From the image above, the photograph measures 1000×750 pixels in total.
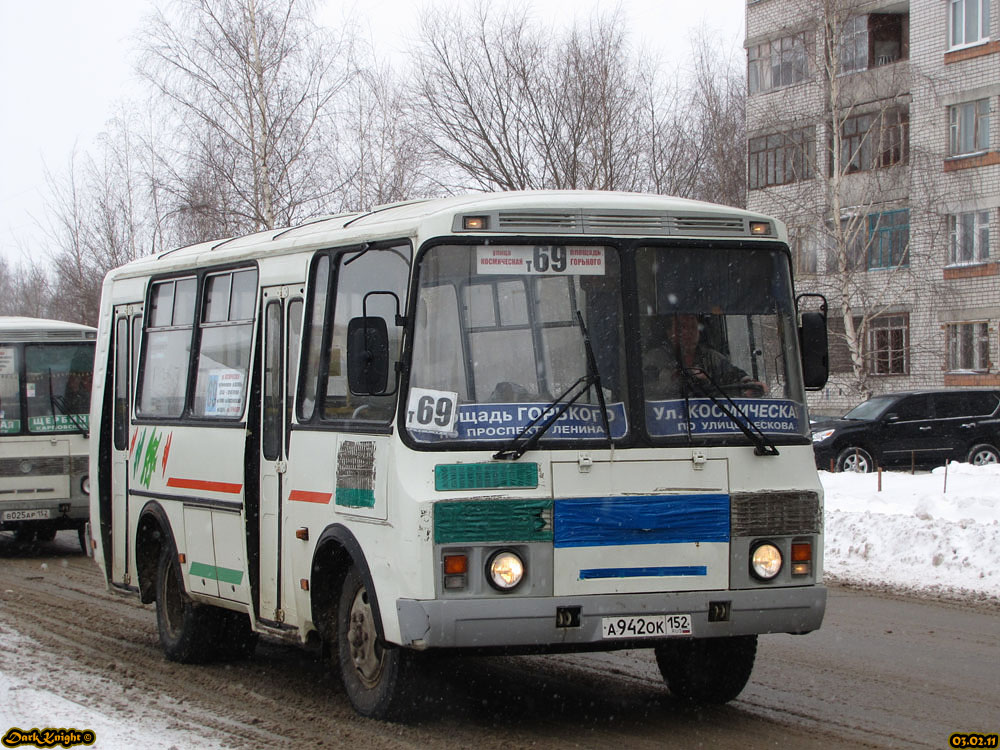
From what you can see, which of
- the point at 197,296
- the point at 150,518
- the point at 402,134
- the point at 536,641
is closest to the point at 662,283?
the point at 536,641

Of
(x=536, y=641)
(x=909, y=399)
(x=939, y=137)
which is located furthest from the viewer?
(x=939, y=137)

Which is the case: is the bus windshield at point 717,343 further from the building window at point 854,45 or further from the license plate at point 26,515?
the building window at point 854,45

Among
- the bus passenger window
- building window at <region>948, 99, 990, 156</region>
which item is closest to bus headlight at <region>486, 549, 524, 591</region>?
the bus passenger window

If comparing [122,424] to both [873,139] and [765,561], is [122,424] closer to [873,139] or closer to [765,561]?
[765,561]

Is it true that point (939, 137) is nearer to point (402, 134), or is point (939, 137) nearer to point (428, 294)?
point (402, 134)

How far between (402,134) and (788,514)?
3488 cm

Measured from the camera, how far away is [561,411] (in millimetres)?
6785

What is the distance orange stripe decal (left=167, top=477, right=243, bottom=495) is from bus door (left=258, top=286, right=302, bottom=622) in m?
0.32

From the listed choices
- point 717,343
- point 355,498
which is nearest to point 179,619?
point 355,498

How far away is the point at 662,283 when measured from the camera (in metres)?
7.11

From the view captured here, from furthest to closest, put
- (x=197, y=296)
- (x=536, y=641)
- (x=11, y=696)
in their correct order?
(x=197, y=296)
(x=11, y=696)
(x=536, y=641)

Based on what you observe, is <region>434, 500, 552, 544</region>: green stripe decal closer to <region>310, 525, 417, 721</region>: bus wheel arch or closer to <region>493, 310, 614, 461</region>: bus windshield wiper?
<region>493, 310, 614, 461</region>: bus windshield wiper

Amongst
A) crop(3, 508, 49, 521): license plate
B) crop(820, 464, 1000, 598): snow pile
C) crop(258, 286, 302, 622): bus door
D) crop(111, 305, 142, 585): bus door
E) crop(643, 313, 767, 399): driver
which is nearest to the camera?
crop(643, 313, 767, 399): driver

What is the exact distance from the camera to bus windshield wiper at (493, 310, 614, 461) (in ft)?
21.9
